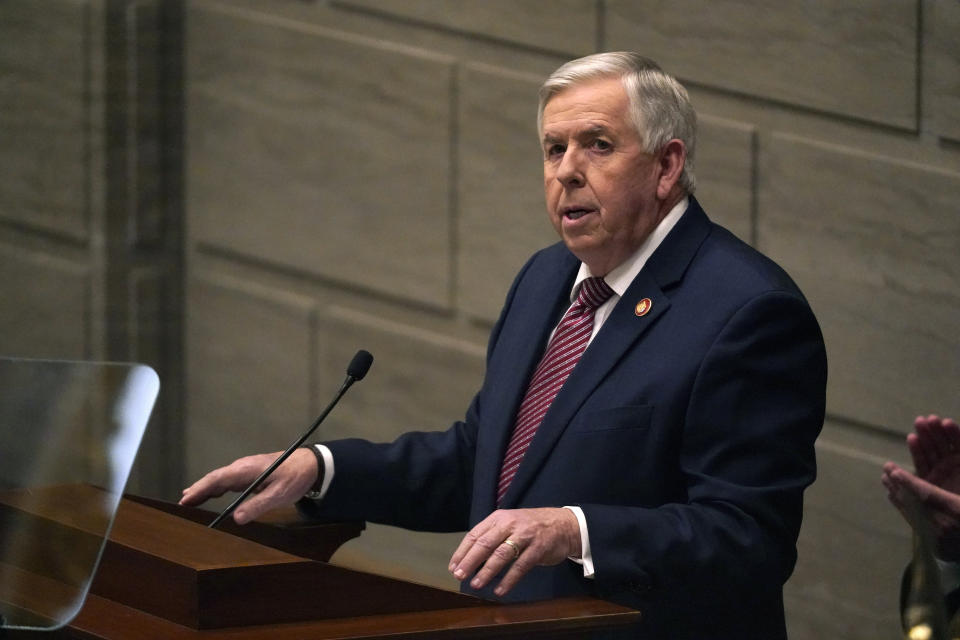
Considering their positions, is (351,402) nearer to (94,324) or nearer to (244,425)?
(244,425)

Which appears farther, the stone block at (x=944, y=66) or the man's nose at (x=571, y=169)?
the stone block at (x=944, y=66)

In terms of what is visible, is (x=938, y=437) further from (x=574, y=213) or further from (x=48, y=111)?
(x=48, y=111)

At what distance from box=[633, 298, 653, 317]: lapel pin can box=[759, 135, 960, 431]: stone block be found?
126 cm

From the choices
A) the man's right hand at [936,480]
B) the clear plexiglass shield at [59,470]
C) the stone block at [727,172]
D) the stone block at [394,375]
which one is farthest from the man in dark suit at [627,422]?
the stone block at [394,375]

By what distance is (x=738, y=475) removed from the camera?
2291 mm

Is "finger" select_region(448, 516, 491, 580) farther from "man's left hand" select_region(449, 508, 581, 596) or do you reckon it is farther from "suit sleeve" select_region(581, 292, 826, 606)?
"suit sleeve" select_region(581, 292, 826, 606)

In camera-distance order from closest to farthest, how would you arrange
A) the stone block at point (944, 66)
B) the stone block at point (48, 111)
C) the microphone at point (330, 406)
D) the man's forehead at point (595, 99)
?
1. the microphone at point (330, 406)
2. the man's forehead at point (595, 99)
3. the stone block at point (944, 66)
4. the stone block at point (48, 111)

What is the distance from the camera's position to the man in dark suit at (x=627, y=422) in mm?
2205

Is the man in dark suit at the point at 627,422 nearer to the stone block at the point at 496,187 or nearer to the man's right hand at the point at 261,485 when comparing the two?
the man's right hand at the point at 261,485

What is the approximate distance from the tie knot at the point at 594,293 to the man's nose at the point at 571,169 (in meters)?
0.17

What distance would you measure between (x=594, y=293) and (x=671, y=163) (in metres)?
0.24

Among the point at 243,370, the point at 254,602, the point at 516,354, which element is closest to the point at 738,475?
the point at 516,354

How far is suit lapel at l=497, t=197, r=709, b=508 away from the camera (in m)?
2.48

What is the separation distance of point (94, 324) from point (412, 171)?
4.87 ft
